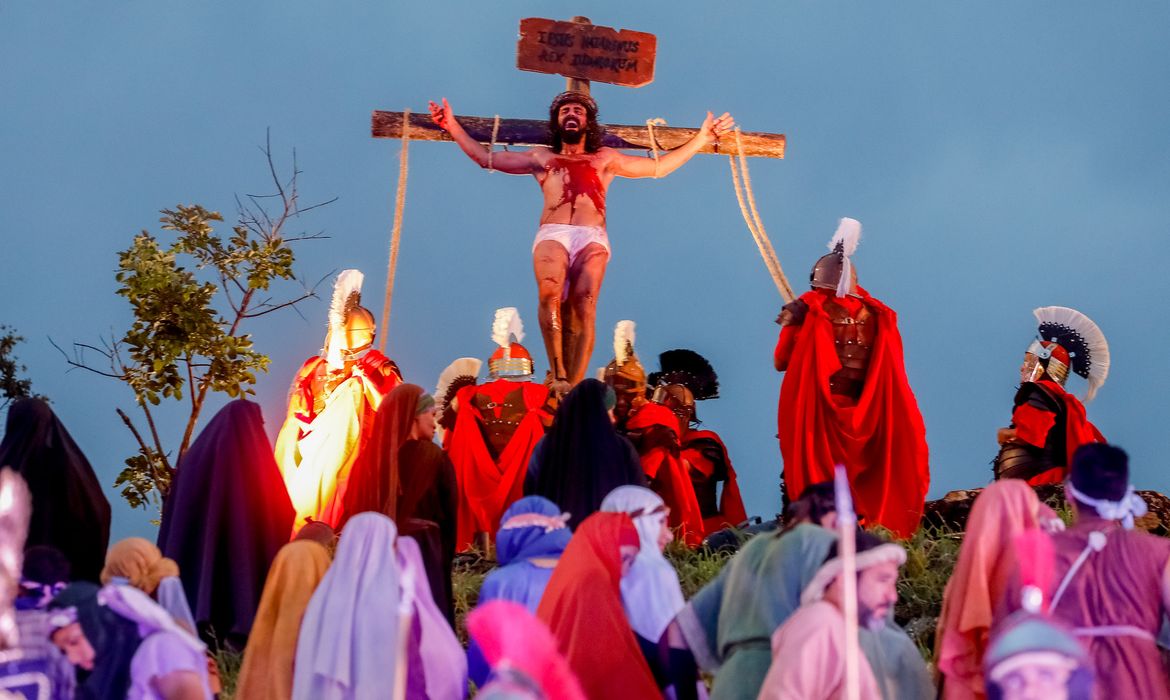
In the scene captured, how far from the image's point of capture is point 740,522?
38.6 feet

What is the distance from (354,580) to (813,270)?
531cm

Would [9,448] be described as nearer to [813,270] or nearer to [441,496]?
[441,496]

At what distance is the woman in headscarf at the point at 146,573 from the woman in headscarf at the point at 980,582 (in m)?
2.64

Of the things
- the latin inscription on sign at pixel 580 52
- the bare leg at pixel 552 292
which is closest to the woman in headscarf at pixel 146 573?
the bare leg at pixel 552 292

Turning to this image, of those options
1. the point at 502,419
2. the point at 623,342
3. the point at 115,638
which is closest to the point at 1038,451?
the point at 623,342

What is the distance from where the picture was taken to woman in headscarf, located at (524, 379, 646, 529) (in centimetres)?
874

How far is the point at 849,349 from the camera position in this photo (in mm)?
10719

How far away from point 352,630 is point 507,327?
594 centimetres

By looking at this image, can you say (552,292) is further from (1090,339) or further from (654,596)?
(654,596)

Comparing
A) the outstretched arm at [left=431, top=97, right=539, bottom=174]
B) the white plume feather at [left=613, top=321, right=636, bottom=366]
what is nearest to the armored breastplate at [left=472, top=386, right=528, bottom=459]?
the white plume feather at [left=613, top=321, right=636, bottom=366]

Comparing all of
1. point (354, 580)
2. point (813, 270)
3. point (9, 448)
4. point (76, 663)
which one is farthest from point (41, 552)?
point (813, 270)

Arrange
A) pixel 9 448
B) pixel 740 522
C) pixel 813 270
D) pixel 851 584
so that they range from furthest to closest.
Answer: pixel 740 522 → pixel 813 270 → pixel 9 448 → pixel 851 584

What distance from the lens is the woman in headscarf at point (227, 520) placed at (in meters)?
8.79

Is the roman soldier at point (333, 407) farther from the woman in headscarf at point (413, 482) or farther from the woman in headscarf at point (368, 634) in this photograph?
the woman in headscarf at point (368, 634)
